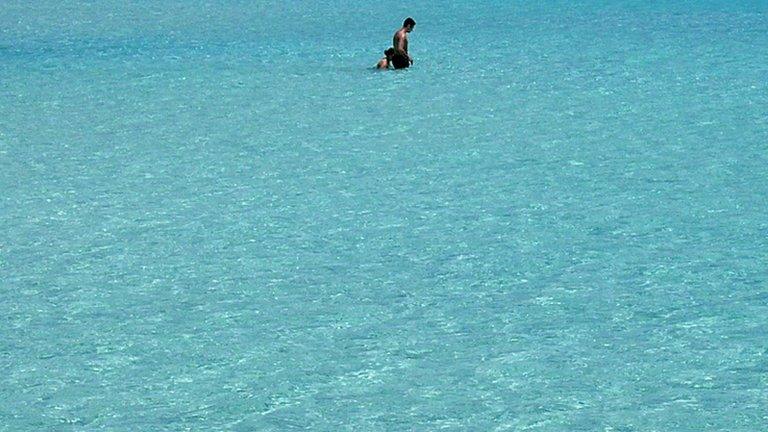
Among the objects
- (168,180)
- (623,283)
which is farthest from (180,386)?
(168,180)

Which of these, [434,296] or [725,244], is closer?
[434,296]

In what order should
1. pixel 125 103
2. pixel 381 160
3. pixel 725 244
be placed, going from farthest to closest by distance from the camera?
pixel 125 103, pixel 381 160, pixel 725 244

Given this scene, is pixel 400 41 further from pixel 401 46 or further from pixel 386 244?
pixel 386 244

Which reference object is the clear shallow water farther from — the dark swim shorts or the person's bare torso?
the person's bare torso

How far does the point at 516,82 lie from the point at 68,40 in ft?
25.6

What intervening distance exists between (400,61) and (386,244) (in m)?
8.47

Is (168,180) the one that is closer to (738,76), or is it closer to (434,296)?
(434,296)

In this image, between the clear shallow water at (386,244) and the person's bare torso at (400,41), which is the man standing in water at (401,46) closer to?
the person's bare torso at (400,41)

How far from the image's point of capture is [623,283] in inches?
323

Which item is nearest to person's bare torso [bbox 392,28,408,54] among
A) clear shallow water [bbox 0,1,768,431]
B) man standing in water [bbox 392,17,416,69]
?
man standing in water [bbox 392,17,416,69]

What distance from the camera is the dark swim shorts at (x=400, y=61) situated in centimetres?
1723

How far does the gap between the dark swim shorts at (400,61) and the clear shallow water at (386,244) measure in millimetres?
204

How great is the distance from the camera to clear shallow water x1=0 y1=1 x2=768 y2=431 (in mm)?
6559

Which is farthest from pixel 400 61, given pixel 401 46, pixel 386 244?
pixel 386 244
